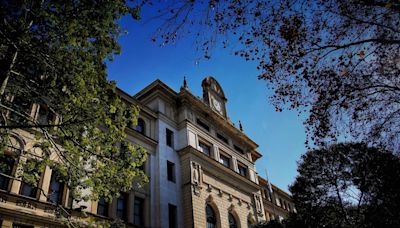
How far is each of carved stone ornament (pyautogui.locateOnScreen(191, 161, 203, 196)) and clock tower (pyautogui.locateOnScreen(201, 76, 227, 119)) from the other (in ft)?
26.3

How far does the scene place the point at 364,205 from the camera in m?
22.2

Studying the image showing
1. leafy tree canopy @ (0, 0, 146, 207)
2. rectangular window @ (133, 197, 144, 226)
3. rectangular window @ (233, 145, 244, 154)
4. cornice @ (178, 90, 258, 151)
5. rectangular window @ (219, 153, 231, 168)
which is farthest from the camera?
rectangular window @ (233, 145, 244, 154)

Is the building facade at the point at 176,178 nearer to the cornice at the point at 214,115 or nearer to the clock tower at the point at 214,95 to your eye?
the cornice at the point at 214,115

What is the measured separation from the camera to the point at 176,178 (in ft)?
70.8

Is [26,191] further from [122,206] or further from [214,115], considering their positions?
[214,115]

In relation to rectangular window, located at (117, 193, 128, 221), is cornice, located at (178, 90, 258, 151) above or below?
above

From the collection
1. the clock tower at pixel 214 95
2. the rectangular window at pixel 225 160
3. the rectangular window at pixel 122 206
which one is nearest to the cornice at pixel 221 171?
the rectangular window at pixel 225 160

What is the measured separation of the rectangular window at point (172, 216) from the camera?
19592 mm

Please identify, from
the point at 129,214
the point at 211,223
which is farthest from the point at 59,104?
the point at 211,223

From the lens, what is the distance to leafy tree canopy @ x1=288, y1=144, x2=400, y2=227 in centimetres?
1977

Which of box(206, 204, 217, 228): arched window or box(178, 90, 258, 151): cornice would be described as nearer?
box(206, 204, 217, 228): arched window

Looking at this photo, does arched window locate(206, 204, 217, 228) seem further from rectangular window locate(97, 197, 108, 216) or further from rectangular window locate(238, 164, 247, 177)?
rectangular window locate(97, 197, 108, 216)

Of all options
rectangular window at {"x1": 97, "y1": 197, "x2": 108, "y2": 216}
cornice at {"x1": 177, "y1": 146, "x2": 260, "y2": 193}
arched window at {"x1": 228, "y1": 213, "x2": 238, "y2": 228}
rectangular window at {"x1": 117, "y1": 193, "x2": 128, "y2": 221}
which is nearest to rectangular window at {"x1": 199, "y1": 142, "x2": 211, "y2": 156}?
cornice at {"x1": 177, "y1": 146, "x2": 260, "y2": 193}

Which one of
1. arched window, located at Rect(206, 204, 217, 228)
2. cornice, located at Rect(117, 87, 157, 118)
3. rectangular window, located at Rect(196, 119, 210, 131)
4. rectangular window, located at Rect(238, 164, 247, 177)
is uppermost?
rectangular window, located at Rect(196, 119, 210, 131)
